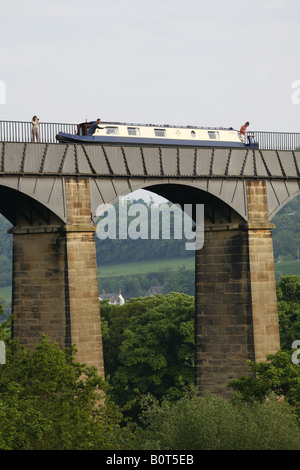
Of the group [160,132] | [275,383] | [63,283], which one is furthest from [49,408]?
[160,132]

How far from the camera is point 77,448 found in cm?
4069

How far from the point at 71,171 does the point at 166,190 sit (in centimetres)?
776

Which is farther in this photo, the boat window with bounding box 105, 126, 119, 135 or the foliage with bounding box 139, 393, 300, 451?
the boat window with bounding box 105, 126, 119, 135

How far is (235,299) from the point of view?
58.4m

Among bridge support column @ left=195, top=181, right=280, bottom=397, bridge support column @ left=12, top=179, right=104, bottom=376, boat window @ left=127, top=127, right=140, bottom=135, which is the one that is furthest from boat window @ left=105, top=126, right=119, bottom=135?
bridge support column @ left=195, top=181, right=280, bottom=397

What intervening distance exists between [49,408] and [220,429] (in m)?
6.62

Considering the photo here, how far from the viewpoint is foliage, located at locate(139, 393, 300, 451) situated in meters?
40.1

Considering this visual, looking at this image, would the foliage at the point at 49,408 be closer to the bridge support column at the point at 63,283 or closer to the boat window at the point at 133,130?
the bridge support column at the point at 63,283

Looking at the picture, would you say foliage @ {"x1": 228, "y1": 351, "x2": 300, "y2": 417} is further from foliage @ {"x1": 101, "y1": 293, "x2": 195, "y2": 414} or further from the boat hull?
foliage @ {"x1": 101, "y1": 293, "x2": 195, "y2": 414}

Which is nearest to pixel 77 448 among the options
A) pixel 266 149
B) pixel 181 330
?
pixel 266 149

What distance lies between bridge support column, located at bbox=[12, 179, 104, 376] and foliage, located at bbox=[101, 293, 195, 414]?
22.8m

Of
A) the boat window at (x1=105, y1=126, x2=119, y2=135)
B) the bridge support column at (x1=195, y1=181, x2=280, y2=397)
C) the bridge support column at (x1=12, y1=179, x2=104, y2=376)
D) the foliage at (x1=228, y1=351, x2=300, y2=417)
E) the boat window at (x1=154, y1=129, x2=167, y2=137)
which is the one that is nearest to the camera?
the foliage at (x1=228, y1=351, x2=300, y2=417)

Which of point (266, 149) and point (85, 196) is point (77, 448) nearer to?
point (85, 196)
